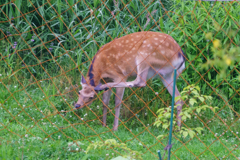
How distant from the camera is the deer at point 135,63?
16.3 feet

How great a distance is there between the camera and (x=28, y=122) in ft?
15.9

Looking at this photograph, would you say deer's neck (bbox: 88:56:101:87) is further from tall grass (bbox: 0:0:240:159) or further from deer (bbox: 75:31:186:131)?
tall grass (bbox: 0:0:240:159)

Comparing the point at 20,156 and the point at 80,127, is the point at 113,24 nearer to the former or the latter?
the point at 80,127

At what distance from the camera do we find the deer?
4965 mm

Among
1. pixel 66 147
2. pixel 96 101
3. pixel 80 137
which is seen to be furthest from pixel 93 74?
pixel 66 147

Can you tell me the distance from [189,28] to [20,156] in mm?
3522

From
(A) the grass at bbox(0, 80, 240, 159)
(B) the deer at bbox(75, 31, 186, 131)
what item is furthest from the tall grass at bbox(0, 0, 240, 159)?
(B) the deer at bbox(75, 31, 186, 131)

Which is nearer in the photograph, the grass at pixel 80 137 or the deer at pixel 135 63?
the grass at pixel 80 137

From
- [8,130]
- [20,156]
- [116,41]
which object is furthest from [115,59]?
[20,156]

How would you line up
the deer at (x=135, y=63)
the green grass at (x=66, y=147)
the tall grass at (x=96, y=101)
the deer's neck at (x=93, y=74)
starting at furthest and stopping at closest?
the deer's neck at (x=93, y=74) → the deer at (x=135, y=63) → the tall grass at (x=96, y=101) → the green grass at (x=66, y=147)

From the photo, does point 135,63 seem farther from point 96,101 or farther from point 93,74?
point 96,101

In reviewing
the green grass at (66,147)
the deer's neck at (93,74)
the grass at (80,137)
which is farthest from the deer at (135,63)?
the green grass at (66,147)

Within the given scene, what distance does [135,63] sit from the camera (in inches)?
203

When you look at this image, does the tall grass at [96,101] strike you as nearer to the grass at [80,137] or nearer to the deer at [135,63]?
the grass at [80,137]
